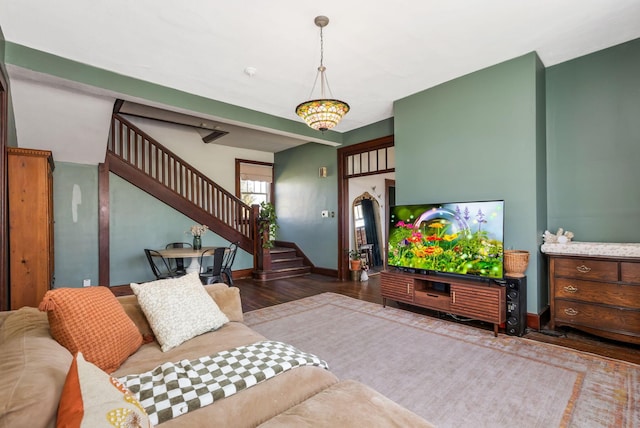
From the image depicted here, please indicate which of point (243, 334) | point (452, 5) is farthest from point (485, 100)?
point (243, 334)

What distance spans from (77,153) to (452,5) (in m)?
5.28

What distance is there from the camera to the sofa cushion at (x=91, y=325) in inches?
56.4

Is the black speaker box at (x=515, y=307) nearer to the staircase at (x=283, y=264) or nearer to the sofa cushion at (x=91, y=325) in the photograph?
the sofa cushion at (x=91, y=325)

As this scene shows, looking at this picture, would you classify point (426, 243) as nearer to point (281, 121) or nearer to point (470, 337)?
point (470, 337)

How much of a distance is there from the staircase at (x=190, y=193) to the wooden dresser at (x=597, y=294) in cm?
473

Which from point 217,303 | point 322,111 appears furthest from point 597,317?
point 217,303

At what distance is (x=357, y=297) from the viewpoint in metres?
4.89

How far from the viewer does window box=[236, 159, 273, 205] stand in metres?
7.90

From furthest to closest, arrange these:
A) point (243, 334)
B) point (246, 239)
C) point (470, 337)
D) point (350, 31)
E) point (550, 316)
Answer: point (246, 239), point (550, 316), point (470, 337), point (350, 31), point (243, 334)

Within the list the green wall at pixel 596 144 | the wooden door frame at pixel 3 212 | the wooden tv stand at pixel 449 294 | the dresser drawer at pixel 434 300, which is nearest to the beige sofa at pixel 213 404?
the wooden door frame at pixel 3 212

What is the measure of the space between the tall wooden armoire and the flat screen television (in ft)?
12.7

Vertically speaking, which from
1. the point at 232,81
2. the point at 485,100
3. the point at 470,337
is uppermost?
the point at 232,81

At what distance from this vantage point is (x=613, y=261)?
2.95 meters

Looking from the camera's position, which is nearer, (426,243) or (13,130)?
(13,130)
